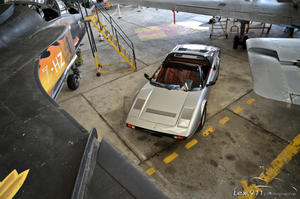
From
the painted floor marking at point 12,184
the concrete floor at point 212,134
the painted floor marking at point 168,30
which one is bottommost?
the concrete floor at point 212,134

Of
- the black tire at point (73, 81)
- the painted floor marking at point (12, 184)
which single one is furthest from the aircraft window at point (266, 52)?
the black tire at point (73, 81)

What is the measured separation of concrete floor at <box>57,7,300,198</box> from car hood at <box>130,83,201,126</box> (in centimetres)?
88

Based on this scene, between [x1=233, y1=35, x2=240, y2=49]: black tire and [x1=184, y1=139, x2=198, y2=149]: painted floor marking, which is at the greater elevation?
[x1=233, y1=35, x2=240, y2=49]: black tire

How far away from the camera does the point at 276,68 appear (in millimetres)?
3504

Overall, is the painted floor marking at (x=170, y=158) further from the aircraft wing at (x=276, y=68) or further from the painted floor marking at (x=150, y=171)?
the aircraft wing at (x=276, y=68)

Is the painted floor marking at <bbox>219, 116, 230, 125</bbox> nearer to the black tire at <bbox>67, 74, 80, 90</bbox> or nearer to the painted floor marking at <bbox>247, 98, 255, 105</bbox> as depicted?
the painted floor marking at <bbox>247, 98, 255, 105</bbox>

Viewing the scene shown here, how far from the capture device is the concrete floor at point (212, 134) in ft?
15.6

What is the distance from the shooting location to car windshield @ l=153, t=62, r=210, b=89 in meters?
6.46

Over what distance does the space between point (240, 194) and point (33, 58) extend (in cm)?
546

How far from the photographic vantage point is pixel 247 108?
6.94 metres

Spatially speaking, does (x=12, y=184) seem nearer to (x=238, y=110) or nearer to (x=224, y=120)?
(x=224, y=120)

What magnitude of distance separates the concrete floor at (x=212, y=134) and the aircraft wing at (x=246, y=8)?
7.89ft

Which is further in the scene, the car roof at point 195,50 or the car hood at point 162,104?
the car roof at point 195,50

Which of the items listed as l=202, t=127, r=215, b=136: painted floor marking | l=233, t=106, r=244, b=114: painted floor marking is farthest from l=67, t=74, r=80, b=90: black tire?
l=233, t=106, r=244, b=114: painted floor marking
